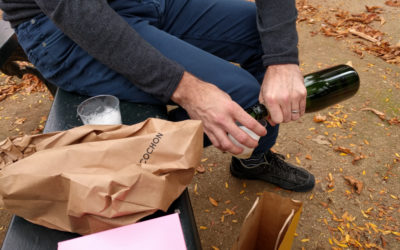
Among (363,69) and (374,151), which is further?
(363,69)

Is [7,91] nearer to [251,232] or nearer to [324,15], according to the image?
[251,232]

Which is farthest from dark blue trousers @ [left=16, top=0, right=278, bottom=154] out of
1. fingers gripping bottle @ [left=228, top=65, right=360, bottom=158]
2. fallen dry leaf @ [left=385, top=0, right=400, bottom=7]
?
fallen dry leaf @ [left=385, top=0, right=400, bottom=7]

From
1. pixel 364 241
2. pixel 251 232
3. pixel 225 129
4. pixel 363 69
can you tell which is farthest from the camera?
pixel 363 69

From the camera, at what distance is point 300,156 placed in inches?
90.2

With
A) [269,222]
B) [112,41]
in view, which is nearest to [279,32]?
[112,41]

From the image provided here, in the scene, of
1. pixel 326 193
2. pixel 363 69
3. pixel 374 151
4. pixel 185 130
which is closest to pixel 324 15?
pixel 363 69

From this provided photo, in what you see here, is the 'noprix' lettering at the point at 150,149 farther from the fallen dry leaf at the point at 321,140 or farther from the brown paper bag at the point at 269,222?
the fallen dry leaf at the point at 321,140

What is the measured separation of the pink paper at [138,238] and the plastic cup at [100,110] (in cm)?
47

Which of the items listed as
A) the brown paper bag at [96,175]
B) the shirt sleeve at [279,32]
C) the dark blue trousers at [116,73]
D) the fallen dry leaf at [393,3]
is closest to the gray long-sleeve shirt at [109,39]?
the dark blue trousers at [116,73]

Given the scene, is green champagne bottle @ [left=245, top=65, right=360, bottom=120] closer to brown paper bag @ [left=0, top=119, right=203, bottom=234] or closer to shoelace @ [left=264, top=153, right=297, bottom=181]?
shoelace @ [left=264, top=153, right=297, bottom=181]

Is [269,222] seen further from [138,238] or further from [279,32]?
[279,32]

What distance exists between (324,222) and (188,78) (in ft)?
4.66

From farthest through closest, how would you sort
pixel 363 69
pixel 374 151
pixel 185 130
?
pixel 363 69 → pixel 374 151 → pixel 185 130

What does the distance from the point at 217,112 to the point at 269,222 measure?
0.58 metres
